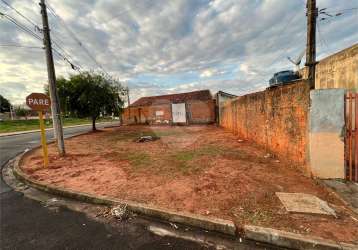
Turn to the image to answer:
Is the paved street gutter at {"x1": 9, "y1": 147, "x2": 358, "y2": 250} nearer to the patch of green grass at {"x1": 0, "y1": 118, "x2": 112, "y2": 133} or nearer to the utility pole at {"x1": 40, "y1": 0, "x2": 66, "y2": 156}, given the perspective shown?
the utility pole at {"x1": 40, "y1": 0, "x2": 66, "y2": 156}

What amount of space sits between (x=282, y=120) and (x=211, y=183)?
2.96 m

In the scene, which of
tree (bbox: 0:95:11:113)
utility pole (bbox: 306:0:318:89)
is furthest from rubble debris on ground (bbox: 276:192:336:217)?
tree (bbox: 0:95:11:113)

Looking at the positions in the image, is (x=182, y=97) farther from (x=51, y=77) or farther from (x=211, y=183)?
(x=211, y=183)

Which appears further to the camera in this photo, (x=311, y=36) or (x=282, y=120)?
(x=311, y=36)

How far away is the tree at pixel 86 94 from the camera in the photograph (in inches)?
651

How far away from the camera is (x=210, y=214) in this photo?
10.4 feet

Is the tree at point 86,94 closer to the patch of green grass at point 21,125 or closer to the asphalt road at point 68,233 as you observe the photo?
the patch of green grass at point 21,125

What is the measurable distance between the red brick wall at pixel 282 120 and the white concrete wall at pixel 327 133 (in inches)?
8.6

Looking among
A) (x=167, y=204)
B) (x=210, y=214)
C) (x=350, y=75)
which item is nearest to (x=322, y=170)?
(x=210, y=214)

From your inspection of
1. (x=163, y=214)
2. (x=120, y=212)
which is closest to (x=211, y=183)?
(x=163, y=214)

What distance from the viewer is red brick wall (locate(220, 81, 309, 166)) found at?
185 inches

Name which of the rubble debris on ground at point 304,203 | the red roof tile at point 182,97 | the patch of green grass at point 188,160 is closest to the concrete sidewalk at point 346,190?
the rubble debris on ground at point 304,203

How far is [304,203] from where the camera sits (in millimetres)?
3355

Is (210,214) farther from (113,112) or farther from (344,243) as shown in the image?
(113,112)
